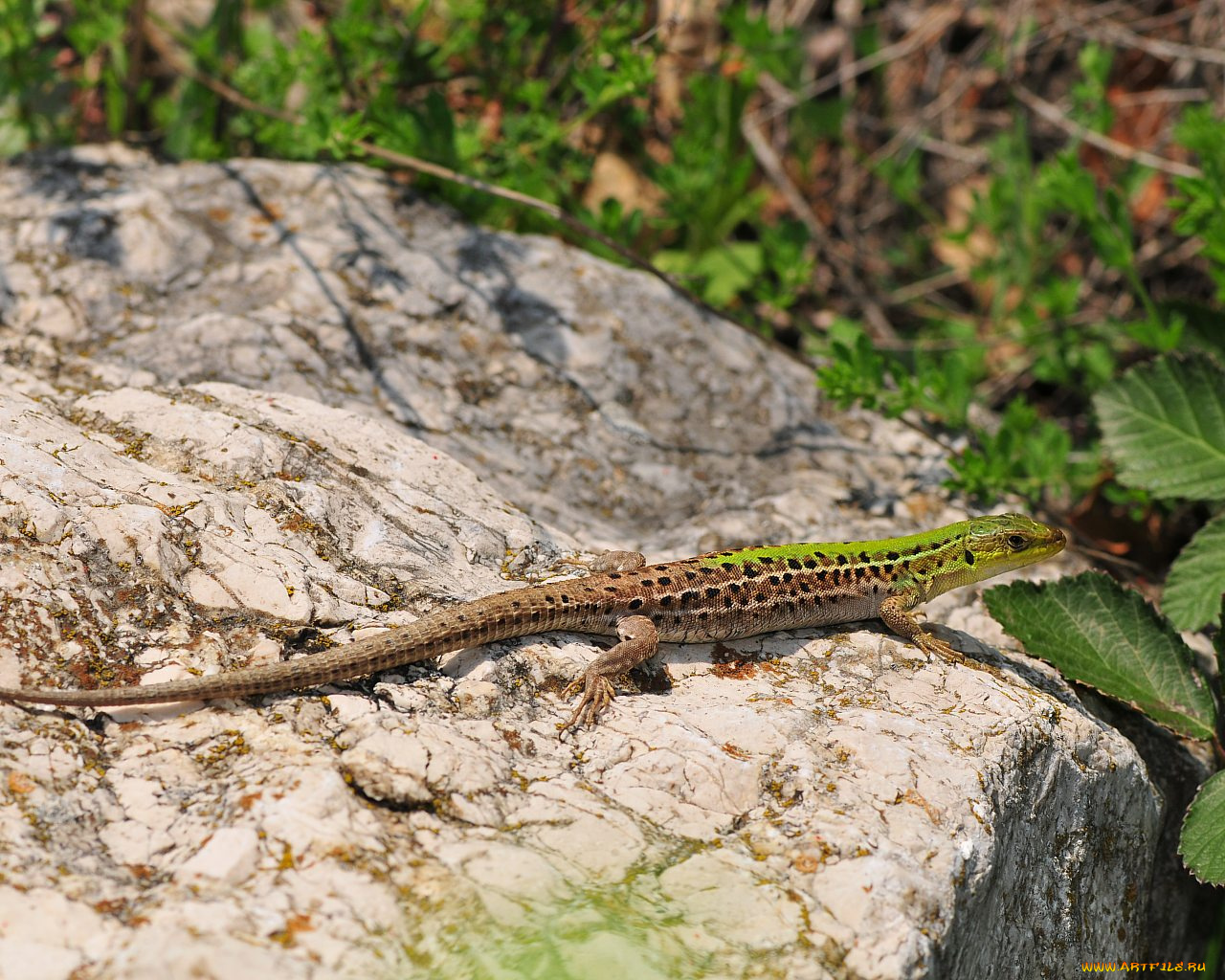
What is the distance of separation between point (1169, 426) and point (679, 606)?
306 centimetres

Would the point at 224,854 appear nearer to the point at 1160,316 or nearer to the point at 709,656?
the point at 709,656

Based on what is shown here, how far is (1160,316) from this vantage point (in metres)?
6.79

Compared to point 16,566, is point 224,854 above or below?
below

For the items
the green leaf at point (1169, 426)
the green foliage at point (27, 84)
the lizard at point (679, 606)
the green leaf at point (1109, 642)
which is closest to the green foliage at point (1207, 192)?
the green leaf at point (1169, 426)

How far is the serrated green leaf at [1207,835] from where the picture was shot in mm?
4273

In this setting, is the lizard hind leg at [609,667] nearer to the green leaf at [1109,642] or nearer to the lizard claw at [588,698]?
the lizard claw at [588,698]

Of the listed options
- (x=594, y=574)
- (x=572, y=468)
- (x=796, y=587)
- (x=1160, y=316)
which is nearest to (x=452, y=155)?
(x=572, y=468)

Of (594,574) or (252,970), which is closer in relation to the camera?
(252,970)

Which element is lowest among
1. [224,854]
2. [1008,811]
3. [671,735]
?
[1008,811]

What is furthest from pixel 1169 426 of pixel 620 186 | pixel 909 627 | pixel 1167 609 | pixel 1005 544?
pixel 620 186

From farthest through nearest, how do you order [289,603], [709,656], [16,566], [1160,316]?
[1160,316] < [709,656] < [289,603] < [16,566]

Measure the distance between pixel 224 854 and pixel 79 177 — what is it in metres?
4.83

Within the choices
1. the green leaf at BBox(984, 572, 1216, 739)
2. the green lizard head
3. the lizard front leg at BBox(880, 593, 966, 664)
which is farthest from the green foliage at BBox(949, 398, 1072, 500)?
the lizard front leg at BBox(880, 593, 966, 664)

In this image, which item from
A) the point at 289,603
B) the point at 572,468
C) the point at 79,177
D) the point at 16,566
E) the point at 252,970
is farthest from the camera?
the point at 79,177
